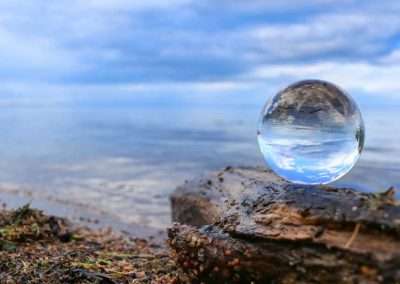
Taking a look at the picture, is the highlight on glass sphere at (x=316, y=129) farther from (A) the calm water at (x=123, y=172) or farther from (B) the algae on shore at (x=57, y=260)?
(A) the calm water at (x=123, y=172)

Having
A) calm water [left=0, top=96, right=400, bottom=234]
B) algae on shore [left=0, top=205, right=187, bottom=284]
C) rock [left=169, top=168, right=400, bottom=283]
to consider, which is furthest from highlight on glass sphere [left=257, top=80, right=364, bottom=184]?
calm water [left=0, top=96, right=400, bottom=234]

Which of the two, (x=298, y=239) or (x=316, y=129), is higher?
(x=316, y=129)

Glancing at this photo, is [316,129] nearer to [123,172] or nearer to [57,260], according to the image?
[57,260]

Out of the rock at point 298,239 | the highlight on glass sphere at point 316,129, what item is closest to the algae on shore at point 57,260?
the rock at point 298,239

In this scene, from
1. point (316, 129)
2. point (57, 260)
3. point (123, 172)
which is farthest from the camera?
point (123, 172)

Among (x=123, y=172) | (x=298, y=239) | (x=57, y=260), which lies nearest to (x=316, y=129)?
(x=298, y=239)
